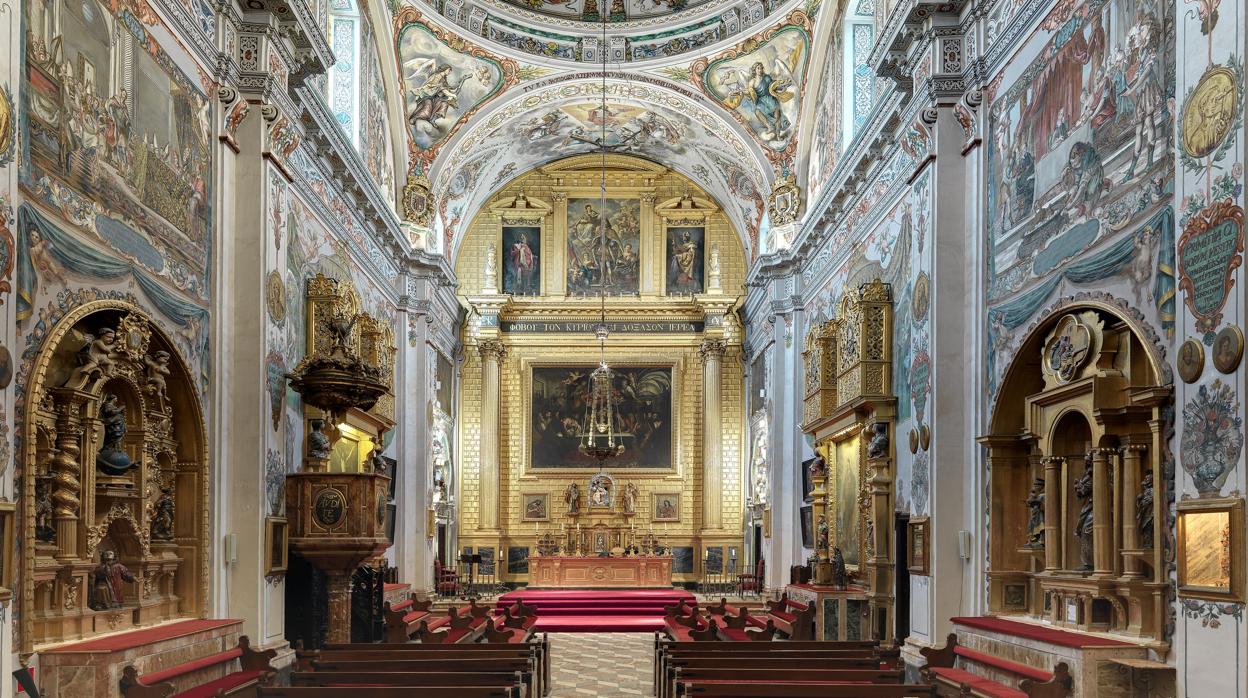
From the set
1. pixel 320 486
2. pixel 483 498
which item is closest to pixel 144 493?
pixel 320 486

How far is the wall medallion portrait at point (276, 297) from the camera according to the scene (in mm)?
13484

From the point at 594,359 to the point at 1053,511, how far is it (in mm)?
20544

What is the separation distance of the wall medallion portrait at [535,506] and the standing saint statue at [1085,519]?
2078cm

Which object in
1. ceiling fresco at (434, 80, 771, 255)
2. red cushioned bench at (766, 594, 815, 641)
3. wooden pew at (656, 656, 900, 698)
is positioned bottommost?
red cushioned bench at (766, 594, 815, 641)

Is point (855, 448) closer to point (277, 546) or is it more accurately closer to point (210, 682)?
point (277, 546)

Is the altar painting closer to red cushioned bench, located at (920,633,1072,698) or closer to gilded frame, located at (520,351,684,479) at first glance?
red cushioned bench, located at (920,633,1072,698)

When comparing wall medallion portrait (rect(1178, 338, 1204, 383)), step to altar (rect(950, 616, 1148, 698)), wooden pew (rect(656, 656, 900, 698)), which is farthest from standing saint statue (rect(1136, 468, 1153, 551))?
wooden pew (rect(656, 656, 900, 698))

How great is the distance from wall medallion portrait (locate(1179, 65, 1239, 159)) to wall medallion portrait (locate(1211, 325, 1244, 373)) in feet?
3.90

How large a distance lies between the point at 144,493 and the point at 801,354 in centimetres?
1404

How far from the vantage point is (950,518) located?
1288 centimetres

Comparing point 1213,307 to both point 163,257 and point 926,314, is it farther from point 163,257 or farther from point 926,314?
point 163,257

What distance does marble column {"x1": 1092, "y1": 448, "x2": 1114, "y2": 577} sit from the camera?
973cm

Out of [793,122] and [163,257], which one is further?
[793,122]

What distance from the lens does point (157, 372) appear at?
1109 centimetres
